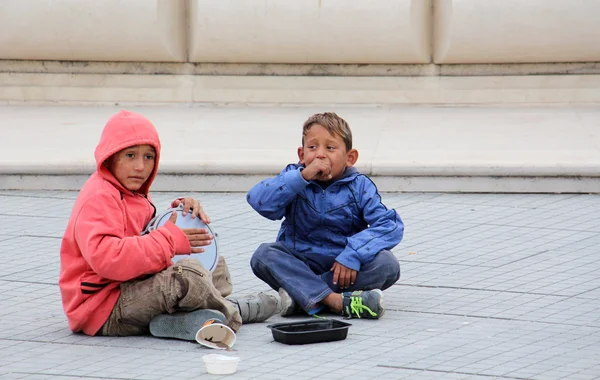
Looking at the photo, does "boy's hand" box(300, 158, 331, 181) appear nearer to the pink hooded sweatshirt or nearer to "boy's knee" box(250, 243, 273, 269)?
"boy's knee" box(250, 243, 273, 269)

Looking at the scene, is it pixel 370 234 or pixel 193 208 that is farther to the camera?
pixel 370 234

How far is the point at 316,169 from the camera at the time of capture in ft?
15.5

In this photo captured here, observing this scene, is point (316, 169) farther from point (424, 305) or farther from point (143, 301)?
point (143, 301)

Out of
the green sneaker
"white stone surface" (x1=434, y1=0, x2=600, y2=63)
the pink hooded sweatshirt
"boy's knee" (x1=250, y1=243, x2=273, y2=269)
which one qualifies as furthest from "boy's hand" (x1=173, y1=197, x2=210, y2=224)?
"white stone surface" (x1=434, y1=0, x2=600, y2=63)

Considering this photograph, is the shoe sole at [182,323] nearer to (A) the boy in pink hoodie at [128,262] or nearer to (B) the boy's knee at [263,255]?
(A) the boy in pink hoodie at [128,262]

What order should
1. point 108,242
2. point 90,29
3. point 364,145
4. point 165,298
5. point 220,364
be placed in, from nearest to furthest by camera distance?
point 220,364 → point 108,242 → point 165,298 → point 364,145 → point 90,29

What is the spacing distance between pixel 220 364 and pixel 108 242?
68 cm

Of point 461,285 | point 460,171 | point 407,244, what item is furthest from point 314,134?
point 460,171

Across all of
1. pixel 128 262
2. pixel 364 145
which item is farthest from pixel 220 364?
pixel 364 145

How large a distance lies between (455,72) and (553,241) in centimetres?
387

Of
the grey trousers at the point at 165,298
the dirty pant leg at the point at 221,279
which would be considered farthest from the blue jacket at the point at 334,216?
the grey trousers at the point at 165,298

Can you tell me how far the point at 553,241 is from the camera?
19.9 feet

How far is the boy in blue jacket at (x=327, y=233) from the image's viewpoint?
187 inches

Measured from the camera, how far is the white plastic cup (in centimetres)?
392
